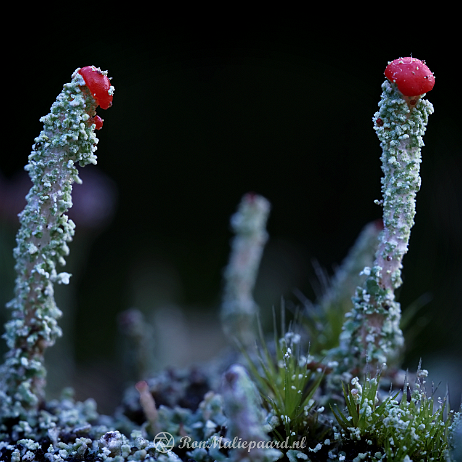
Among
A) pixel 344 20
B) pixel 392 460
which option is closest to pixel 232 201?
pixel 344 20

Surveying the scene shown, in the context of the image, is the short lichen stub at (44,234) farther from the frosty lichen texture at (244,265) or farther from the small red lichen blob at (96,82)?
the frosty lichen texture at (244,265)

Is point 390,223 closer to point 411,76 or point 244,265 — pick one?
point 411,76

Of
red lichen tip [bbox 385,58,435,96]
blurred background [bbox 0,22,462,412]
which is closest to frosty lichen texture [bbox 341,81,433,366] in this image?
red lichen tip [bbox 385,58,435,96]

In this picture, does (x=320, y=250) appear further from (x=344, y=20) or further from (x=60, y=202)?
(x=60, y=202)

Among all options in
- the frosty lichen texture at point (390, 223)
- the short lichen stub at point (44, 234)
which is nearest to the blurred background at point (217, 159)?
the short lichen stub at point (44, 234)

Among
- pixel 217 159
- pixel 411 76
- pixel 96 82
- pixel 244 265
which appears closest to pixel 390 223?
pixel 411 76
